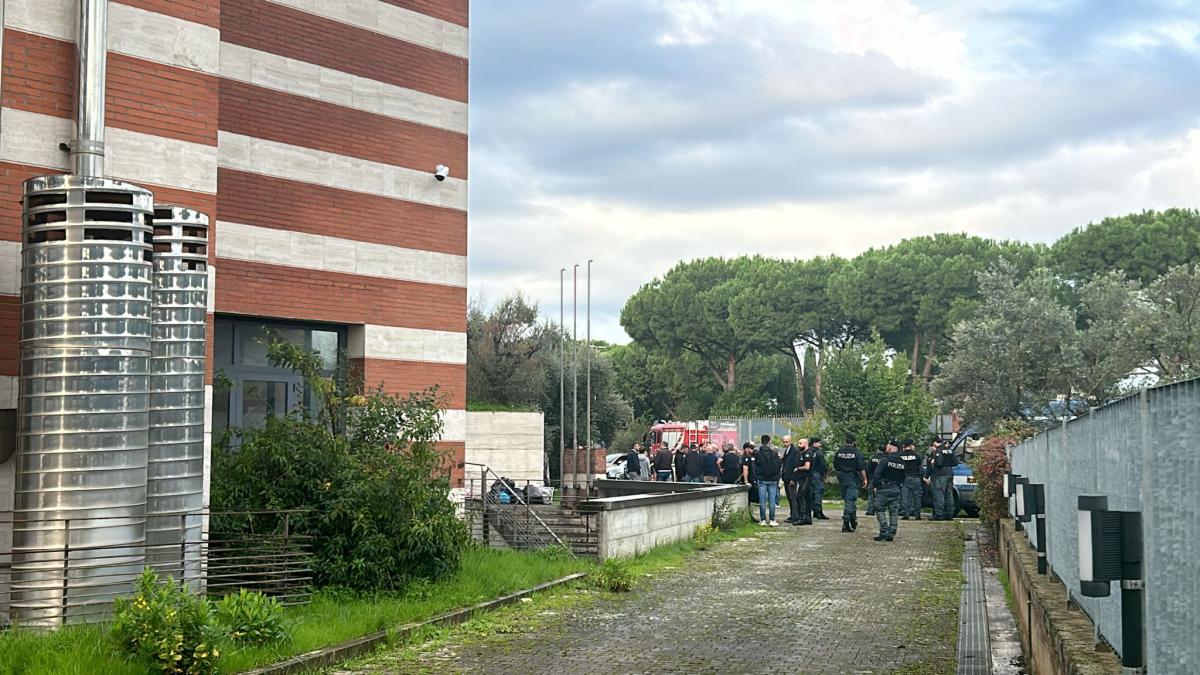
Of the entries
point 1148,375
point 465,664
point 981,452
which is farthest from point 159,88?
point 1148,375

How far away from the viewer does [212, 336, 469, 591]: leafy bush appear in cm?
1298

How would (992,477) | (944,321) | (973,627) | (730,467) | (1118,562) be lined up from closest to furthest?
(1118,562) < (973,627) < (992,477) < (730,467) < (944,321)

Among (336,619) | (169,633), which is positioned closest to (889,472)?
(336,619)

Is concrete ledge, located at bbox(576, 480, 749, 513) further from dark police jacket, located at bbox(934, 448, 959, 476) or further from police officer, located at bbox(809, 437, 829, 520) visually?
dark police jacket, located at bbox(934, 448, 959, 476)

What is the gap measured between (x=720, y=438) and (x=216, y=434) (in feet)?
138

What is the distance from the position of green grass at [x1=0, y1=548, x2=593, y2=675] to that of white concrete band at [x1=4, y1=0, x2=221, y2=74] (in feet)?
19.6

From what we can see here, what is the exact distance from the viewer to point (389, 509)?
13.4 meters

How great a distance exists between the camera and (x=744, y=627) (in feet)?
39.8

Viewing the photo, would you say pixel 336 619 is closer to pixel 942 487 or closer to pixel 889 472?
pixel 889 472

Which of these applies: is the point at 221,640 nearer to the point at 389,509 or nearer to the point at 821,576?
the point at 389,509

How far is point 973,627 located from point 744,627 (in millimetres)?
2176

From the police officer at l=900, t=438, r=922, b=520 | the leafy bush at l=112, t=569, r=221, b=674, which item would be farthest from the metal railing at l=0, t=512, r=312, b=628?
the police officer at l=900, t=438, r=922, b=520

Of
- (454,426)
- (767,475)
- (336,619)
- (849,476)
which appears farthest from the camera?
(767,475)

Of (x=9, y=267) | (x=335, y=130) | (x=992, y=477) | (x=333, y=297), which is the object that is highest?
(x=335, y=130)
